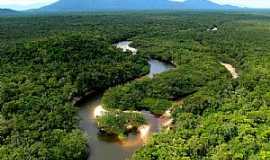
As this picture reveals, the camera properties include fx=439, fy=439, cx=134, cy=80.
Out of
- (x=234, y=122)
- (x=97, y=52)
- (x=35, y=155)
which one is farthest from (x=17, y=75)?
(x=234, y=122)

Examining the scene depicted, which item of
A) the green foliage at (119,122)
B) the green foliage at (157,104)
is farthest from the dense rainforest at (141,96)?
the green foliage at (119,122)

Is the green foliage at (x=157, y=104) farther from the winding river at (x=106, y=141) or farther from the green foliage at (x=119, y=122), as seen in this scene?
the green foliage at (x=119, y=122)

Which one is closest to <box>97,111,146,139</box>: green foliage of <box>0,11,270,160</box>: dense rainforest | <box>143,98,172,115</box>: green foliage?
<box>0,11,270,160</box>: dense rainforest

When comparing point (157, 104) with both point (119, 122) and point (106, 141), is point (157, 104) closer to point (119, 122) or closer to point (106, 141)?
point (119, 122)

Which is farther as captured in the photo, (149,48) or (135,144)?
(149,48)

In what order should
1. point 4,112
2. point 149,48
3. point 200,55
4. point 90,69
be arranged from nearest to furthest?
point 4,112 < point 90,69 < point 200,55 < point 149,48

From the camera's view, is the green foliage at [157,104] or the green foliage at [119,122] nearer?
the green foliage at [119,122]

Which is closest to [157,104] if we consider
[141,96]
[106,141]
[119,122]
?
[141,96]

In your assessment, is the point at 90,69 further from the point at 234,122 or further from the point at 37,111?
the point at 234,122
